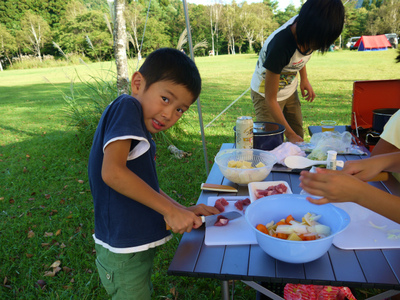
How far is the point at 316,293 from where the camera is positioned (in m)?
1.56

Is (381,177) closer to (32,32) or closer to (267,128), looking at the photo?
(267,128)

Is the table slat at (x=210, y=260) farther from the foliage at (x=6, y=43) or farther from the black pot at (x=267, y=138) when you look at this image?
the foliage at (x=6, y=43)

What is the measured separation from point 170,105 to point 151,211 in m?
0.53

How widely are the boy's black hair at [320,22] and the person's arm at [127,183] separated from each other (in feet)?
5.67

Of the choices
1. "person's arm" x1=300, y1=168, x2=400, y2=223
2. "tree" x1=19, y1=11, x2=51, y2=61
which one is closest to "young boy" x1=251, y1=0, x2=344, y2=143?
"person's arm" x1=300, y1=168, x2=400, y2=223

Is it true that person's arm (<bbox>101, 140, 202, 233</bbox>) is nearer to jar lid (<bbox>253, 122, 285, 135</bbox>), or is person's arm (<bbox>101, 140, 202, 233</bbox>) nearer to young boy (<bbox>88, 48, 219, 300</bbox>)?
young boy (<bbox>88, 48, 219, 300</bbox>)

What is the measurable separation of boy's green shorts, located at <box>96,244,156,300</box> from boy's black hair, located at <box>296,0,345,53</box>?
1922mm

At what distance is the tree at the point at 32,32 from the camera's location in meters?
35.0

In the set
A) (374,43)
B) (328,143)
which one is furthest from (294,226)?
(374,43)

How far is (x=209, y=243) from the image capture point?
127 cm

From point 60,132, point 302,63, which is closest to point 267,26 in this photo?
point 60,132

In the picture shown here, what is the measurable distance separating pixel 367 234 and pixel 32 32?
1632 inches

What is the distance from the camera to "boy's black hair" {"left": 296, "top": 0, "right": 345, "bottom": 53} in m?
2.10

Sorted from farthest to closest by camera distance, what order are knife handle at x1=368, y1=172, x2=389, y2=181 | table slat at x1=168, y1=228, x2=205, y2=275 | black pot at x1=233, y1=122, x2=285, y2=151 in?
black pot at x1=233, y1=122, x2=285, y2=151 < knife handle at x1=368, y1=172, x2=389, y2=181 < table slat at x1=168, y1=228, x2=205, y2=275
